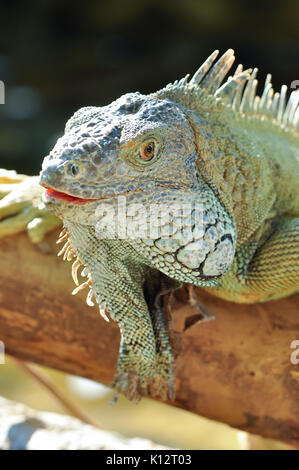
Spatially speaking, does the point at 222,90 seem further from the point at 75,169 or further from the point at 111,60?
the point at 111,60

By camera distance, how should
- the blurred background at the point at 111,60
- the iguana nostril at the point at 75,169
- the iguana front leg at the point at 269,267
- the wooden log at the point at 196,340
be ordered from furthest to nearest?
the blurred background at the point at 111,60 → the wooden log at the point at 196,340 → the iguana front leg at the point at 269,267 → the iguana nostril at the point at 75,169

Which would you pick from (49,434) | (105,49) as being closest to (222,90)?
(49,434)

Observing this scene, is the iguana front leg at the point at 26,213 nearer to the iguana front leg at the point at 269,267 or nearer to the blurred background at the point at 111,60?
the iguana front leg at the point at 269,267

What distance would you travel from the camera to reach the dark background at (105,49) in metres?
6.50

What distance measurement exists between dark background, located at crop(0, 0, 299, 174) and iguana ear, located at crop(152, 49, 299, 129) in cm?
420

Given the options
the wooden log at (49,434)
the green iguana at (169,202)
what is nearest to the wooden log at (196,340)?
the green iguana at (169,202)

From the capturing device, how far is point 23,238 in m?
2.86

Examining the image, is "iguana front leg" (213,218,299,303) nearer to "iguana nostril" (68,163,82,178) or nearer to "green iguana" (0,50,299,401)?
"green iguana" (0,50,299,401)

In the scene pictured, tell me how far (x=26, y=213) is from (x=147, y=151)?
124 centimetres

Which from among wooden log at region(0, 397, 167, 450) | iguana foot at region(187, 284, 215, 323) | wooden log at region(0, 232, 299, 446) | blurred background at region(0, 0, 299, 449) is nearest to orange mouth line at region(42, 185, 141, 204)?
iguana foot at region(187, 284, 215, 323)

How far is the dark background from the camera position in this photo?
6.50 m

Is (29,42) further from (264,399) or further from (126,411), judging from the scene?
(264,399)

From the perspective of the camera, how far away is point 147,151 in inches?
72.1

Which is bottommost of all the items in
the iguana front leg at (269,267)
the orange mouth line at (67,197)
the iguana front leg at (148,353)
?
the iguana front leg at (148,353)
